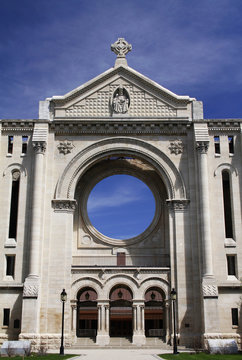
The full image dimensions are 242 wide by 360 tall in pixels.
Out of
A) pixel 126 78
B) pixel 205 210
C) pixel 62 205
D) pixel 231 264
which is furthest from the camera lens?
pixel 126 78

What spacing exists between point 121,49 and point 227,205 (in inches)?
662

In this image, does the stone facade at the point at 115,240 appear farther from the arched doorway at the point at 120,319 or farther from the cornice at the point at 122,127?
the arched doorway at the point at 120,319

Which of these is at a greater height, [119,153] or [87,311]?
[119,153]

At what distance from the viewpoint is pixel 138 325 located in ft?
127

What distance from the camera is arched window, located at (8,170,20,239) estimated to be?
40.8 meters

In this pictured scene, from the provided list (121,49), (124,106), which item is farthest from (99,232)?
(121,49)

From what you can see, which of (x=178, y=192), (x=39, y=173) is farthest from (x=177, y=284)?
(x=39, y=173)

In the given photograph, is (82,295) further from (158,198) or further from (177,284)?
(158,198)

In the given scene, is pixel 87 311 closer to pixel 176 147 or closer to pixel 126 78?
pixel 176 147

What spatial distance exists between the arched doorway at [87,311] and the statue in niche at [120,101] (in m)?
15.3

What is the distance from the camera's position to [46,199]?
40.8 meters

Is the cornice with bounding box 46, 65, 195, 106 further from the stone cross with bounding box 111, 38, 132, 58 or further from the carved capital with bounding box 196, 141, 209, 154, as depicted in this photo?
the carved capital with bounding box 196, 141, 209, 154

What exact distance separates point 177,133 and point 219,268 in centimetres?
1182

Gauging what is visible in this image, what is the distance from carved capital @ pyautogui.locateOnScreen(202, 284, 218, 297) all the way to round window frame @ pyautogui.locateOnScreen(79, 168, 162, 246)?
321 inches
